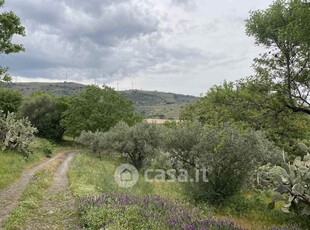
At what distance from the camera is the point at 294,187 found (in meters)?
9.33

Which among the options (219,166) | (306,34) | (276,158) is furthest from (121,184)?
(306,34)

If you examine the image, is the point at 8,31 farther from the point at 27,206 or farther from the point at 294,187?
the point at 294,187

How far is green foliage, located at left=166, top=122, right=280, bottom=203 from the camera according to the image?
45.1 ft

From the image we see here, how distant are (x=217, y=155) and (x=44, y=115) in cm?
5989

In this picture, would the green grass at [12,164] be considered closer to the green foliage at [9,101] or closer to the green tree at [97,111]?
the green tree at [97,111]

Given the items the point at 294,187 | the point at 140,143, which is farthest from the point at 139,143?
the point at 294,187

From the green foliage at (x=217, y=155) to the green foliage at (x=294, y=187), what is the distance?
129 inches

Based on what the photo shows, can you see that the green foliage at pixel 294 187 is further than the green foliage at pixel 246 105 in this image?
No

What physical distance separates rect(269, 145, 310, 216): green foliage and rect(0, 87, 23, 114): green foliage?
73753 mm

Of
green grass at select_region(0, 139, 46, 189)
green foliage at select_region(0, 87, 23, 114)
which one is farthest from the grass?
green foliage at select_region(0, 87, 23, 114)

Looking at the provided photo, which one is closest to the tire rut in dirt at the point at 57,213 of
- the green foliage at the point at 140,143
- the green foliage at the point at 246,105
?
the green foliage at the point at 246,105

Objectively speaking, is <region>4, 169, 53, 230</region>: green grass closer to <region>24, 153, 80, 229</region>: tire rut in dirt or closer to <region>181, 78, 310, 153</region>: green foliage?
<region>24, 153, 80, 229</region>: tire rut in dirt

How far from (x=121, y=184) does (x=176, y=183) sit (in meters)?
2.93

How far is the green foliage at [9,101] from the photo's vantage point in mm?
75688
